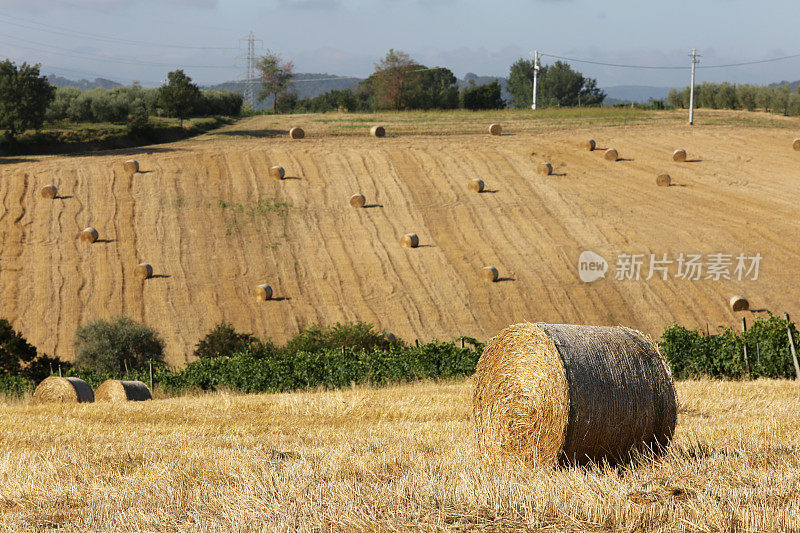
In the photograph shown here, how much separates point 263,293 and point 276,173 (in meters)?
11.5

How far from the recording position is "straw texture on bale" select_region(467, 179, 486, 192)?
125 feet

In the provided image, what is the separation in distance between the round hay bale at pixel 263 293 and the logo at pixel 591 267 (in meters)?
11.8

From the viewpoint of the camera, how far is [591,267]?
1244 inches

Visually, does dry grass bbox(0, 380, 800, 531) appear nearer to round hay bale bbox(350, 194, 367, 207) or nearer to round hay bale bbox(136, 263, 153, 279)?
round hay bale bbox(136, 263, 153, 279)

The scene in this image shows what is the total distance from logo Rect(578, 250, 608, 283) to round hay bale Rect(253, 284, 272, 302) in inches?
464

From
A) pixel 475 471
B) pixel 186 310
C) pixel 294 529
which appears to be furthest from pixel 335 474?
pixel 186 310

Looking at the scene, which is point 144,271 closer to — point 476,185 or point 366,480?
point 476,185

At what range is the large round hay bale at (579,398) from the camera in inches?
301

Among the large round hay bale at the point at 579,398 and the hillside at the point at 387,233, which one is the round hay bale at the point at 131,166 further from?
the large round hay bale at the point at 579,398

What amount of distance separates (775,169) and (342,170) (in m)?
22.7

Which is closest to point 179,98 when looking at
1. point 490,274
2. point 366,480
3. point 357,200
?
point 357,200

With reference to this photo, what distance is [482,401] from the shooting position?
8.72m

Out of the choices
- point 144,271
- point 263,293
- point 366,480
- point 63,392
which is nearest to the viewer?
point 366,480

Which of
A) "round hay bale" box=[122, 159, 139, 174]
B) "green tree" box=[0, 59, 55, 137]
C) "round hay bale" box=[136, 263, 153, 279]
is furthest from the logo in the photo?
"green tree" box=[0, 59, 55, 137]
